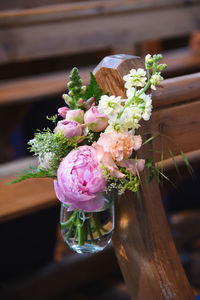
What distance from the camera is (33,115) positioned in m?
3.86

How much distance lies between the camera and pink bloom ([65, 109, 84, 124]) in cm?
80

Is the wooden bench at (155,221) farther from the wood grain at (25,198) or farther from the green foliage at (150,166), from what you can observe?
the wood grain at (25,198)

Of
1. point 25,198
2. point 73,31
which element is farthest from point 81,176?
point 73,31

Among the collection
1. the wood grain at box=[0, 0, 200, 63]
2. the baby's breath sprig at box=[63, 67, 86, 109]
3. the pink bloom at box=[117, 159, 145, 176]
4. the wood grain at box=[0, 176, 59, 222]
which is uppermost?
the wood grain at box=[0, 0, 200, 63]

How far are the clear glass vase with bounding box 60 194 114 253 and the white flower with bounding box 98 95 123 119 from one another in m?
0.19

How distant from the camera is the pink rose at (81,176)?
0.75m

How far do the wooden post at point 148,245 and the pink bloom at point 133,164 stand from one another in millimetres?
68

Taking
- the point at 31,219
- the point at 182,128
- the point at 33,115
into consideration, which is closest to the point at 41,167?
the point at 182,128

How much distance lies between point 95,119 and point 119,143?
68 mm

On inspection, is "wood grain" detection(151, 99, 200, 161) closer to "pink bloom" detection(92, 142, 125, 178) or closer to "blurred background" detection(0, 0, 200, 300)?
"pink bloom" detection(92, 142, 125, 178)

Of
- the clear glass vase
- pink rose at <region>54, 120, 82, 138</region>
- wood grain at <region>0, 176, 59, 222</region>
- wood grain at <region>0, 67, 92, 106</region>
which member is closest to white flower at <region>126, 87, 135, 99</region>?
pink rose at <region>54, 120, 82, 138</region>

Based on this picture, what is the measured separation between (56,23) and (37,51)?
0.72 ft

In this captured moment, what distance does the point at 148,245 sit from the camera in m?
0.88

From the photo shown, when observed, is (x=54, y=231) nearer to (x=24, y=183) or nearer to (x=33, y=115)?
(x=24, y=183)
